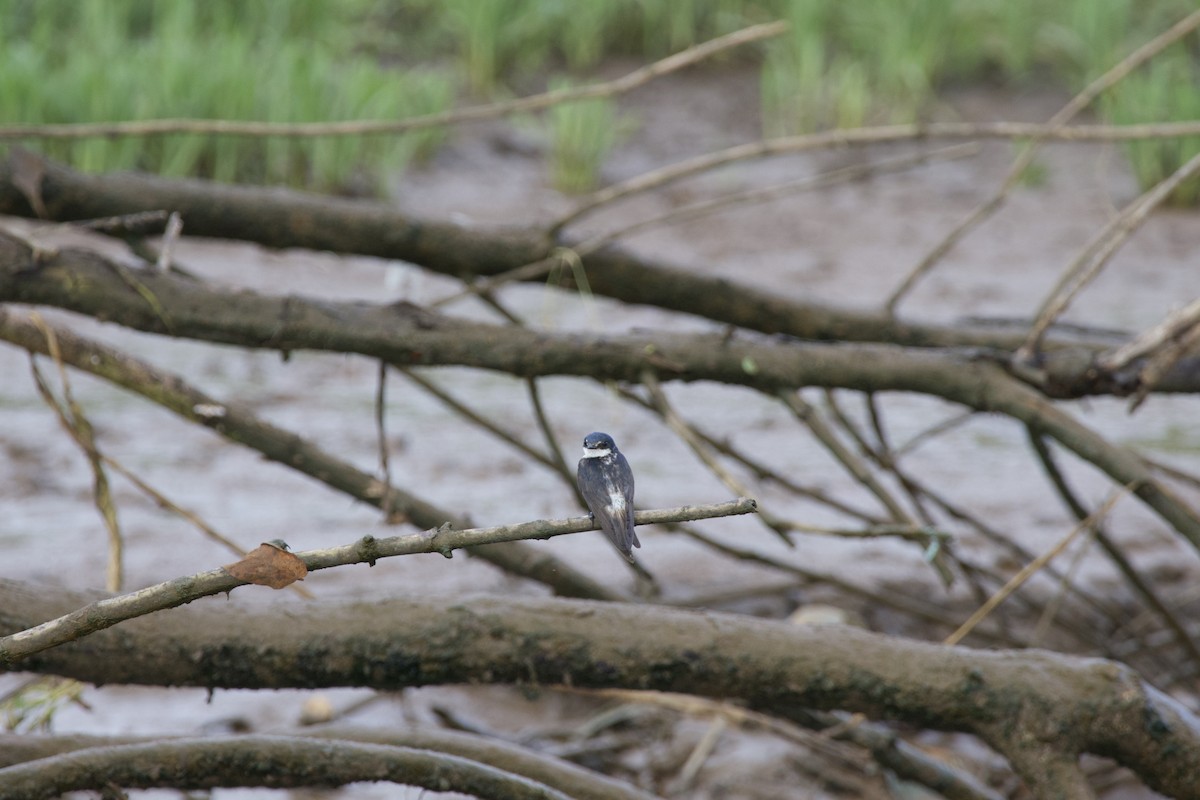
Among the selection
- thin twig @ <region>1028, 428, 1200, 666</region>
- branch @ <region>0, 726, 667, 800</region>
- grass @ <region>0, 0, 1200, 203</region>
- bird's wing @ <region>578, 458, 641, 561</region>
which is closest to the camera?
bird's wing @ <region>578, 458, 641, 561</region>

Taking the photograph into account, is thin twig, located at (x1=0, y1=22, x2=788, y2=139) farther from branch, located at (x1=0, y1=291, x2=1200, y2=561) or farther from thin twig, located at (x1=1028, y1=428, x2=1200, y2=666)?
thin twig, located at (x1=1028, y1=428, x2=1200, y2=666)

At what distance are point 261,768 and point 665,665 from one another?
0.54 m

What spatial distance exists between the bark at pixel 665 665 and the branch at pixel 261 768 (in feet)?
0.34

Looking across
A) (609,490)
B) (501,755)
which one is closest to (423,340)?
(501,755)

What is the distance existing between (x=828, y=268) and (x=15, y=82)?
14.0 ft

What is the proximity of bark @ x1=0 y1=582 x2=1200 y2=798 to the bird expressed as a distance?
0.58 meters

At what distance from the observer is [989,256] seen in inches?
305

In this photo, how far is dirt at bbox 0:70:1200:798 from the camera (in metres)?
3.36

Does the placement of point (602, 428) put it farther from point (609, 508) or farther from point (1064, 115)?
point (609, 508)

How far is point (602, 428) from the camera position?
5059 millimetres

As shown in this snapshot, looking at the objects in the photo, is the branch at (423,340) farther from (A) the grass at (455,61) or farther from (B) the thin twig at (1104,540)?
(A) the grass at (455,61)

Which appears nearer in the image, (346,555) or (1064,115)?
(346,555)

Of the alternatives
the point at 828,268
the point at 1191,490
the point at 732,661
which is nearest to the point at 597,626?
the point at 732,661

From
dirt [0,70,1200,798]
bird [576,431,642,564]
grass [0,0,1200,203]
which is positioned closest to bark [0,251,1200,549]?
dirt [0,70,1200,798]
